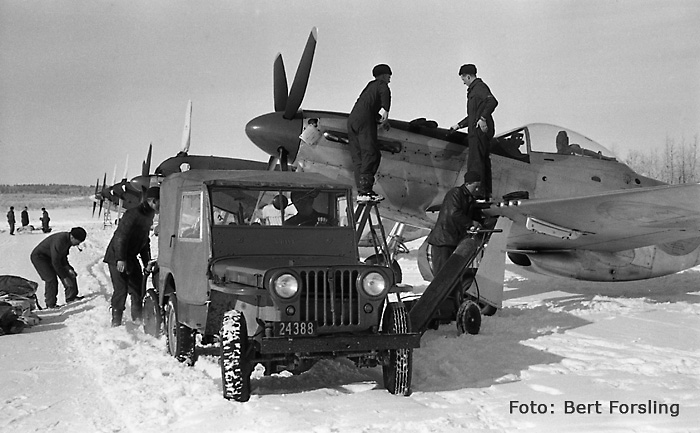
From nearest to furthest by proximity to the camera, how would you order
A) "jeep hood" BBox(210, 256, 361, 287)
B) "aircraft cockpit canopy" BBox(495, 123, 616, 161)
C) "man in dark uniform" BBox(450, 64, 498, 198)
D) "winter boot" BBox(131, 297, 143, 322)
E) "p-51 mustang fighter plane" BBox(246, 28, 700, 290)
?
"jeep hood" BBox(210, 256, 361, 287) → "man in dark uniform" BBox(450, 64, 498, 198) → "p-51 mustang fighter plane" BBox(246, 28, 700, 290) → "winter boot" BBox(131, 297, 143, 322) → "aircraft cockpit canopy" BBox(495, 123, 616, 161)

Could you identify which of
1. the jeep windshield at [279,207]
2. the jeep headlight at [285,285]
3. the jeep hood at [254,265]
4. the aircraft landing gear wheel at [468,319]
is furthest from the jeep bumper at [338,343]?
the aircraft landing gear wheel at [468,319]

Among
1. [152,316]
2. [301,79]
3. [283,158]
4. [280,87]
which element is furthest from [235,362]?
[280,87]

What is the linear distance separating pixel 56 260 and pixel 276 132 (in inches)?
194

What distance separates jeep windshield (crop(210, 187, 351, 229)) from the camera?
5980mm

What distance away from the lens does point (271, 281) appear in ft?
15.7

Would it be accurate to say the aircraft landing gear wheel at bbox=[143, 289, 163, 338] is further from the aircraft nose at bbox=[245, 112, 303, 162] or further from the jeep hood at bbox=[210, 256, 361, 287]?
the aircraft nose at bbox=[245, 112, 303, 162]

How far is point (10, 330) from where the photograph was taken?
843cm

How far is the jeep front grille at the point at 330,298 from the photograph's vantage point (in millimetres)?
4922

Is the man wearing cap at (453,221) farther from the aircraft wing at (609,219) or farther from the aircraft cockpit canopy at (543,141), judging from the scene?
the aircraft cockpit canopy at (543,141)

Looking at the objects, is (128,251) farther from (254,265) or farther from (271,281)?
(271,281)

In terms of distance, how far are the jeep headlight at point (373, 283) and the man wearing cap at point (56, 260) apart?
8.05 metres

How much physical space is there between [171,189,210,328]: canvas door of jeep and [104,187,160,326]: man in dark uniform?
8.02 ft

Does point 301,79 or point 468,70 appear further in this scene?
point 301,79

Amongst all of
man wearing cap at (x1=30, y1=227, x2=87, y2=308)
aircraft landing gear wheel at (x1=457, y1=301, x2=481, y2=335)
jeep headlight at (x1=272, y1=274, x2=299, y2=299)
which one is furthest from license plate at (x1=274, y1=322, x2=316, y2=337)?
man wearing cap at (x1=30, y1=227, x2=87, y2=308)
